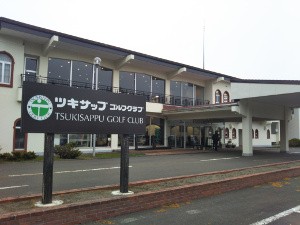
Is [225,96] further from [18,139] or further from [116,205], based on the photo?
[116,205]

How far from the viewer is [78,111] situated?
22.3ft

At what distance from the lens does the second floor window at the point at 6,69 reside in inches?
765

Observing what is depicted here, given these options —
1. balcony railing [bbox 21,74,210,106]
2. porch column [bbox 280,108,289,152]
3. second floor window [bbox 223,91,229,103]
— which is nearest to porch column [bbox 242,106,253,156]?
porch column [bbox 280,108,289,152]

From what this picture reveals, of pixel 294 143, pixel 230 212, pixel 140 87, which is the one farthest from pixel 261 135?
pixel 230 212

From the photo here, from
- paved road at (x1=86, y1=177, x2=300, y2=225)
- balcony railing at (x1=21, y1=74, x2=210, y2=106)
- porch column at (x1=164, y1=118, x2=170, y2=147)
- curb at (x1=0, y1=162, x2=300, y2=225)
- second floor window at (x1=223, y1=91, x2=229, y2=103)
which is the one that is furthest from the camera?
second floor window at (x1=223, y1=91, x2=229, y2=103)

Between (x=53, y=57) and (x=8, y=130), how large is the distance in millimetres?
6200

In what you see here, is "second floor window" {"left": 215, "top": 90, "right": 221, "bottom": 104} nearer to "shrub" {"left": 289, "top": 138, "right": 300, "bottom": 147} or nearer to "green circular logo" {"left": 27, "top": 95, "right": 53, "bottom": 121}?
"shrub" {"left": 289, "top": 138, "right": 300, "bottom": 147}

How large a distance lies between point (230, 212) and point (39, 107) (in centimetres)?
470

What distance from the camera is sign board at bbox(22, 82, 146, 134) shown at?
6.14 m

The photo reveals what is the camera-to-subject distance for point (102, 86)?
25.2 m

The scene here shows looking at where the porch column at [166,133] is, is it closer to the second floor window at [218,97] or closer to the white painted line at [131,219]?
the second floor window at [218,97]

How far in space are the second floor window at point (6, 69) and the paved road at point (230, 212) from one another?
15931 mm

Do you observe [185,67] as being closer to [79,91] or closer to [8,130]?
[8,130]

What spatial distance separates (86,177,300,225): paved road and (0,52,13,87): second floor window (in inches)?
627
